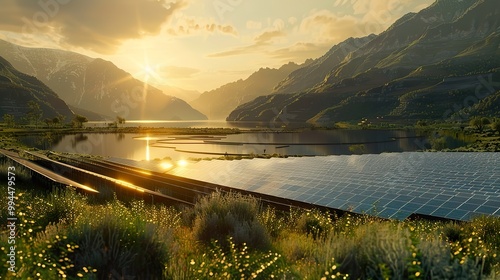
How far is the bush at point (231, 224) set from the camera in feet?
35.6

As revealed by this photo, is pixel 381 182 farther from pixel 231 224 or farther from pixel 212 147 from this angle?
pixel 212 147

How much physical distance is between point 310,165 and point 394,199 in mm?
13473

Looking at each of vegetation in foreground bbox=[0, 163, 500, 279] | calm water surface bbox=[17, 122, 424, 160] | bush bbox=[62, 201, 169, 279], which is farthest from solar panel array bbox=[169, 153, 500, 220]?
calm water surface bbox=[17, 122, 424, 160]

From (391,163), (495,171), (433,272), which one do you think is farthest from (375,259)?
(391,163)

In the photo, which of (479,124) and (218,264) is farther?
(479,124)

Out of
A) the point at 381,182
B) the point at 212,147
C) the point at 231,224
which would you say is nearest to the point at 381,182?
the point at 381,182

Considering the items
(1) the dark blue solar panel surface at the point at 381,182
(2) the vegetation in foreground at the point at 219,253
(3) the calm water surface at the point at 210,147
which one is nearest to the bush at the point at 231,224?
(2) the vegetation in foreground at the point at 219,253

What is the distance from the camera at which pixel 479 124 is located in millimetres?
122875

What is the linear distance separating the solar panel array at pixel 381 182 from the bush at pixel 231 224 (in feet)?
18.3

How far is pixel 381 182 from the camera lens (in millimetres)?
24156

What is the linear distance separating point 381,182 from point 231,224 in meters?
15.5

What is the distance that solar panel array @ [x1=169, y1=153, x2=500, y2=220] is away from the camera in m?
18.9

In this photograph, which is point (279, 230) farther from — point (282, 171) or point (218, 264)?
point (282, 171)

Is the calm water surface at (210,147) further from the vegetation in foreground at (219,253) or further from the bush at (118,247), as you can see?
the bush at (118,247)
